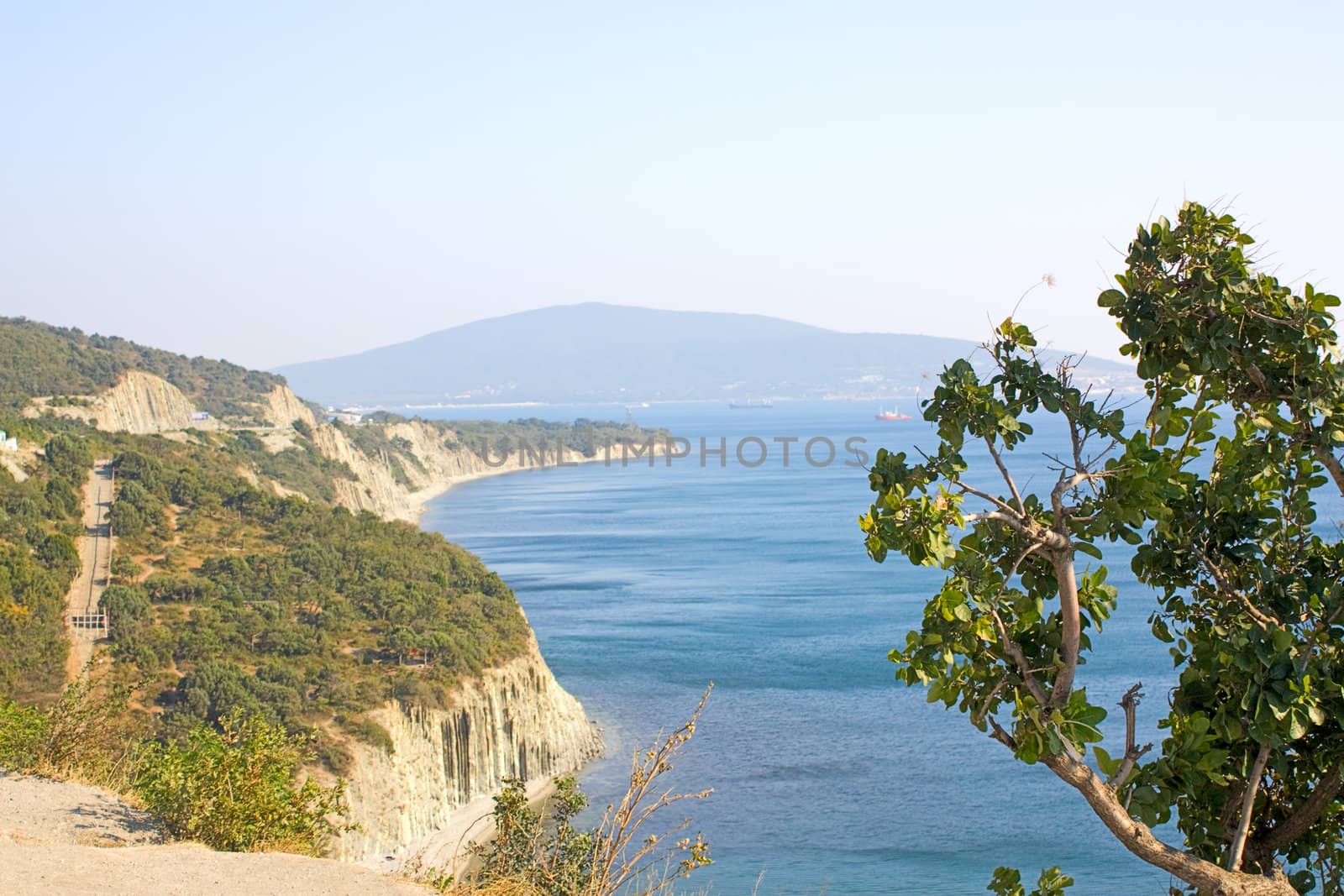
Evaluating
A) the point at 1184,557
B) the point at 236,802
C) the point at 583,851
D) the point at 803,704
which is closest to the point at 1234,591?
the point at 1184,557

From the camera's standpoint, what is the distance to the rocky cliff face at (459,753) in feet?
93.8

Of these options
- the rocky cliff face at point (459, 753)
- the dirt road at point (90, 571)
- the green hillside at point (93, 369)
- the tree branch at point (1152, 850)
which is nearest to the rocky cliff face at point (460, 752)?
the rocky cliff face at point (459, 753)

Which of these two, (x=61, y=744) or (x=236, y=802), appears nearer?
(x=236, y=802)

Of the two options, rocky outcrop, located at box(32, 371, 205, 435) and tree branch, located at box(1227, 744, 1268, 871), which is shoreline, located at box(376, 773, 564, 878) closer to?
tree branch, located at box(1227, 744, 1268, 871)

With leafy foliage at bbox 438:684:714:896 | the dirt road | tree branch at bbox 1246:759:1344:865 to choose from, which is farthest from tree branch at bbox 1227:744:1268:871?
the dirt road

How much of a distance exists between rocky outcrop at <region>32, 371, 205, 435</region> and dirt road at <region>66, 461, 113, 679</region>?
2494 cm

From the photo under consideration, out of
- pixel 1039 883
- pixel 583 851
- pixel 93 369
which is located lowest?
pixel 583 851

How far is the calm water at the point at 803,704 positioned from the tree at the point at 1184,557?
20842 mm

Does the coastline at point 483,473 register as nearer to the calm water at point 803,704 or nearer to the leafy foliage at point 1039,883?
the calm water at point 803,704

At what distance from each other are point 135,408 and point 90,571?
49.3 meters

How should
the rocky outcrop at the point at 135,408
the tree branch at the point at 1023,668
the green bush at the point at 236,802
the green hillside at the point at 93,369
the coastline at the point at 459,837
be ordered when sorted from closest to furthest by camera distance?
the tree branch at the point at 1023,668 → the green bush at the point at 236,802 → the coastline at the point at 459,837 → the rocky outcrop at the point at 135,408 → the green hillside at the point at 93,369

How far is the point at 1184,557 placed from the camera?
18.4ft

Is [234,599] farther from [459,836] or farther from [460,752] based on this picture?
[459,836]

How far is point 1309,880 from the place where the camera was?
5.71 m
